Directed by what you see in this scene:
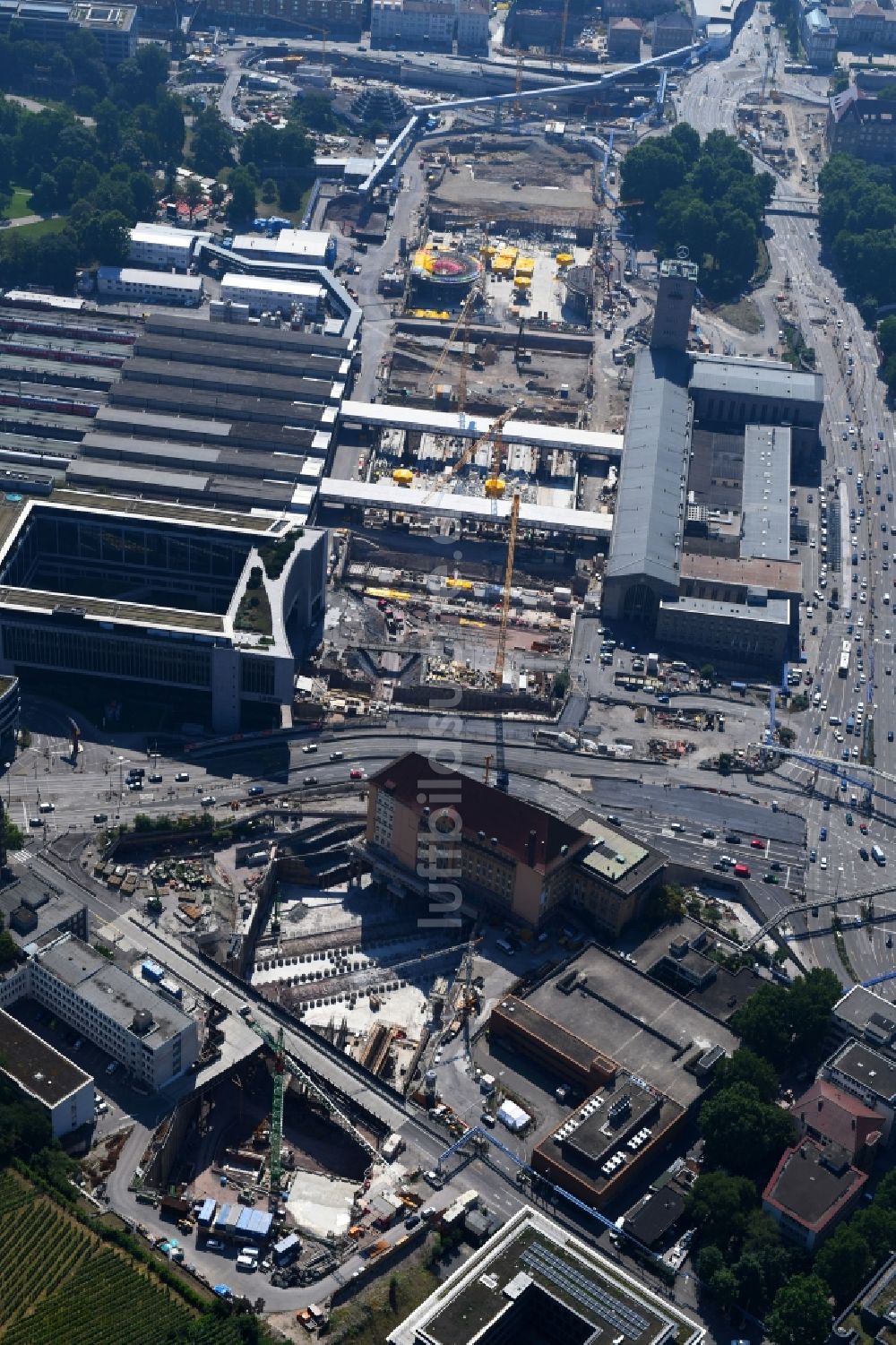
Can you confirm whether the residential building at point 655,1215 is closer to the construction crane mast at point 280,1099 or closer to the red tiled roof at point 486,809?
the construction crane mast at point 280,1099

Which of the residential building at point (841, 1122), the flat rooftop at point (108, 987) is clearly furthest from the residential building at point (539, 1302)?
the flat rooftop at point (108, 987)

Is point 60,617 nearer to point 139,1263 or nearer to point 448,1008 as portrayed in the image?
point 448,1008

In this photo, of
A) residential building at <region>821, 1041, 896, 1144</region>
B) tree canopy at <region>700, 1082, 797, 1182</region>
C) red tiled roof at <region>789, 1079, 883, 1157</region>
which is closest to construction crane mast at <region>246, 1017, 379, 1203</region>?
tree canopy at <region>700, 1082, 797, 1182</region>

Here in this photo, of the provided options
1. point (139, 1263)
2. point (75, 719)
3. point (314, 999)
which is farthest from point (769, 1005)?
point (75, 719)

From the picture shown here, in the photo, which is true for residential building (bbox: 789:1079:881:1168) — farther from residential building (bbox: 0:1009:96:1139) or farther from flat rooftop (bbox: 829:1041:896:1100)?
residential building (bbox: 0:1009:96:1139)

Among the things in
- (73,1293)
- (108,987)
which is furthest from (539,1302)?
(108,987)

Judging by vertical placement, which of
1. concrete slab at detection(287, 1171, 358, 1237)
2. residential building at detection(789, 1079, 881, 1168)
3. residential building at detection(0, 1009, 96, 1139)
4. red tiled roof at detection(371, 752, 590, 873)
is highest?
red tiled roof at detection(371, 752, 590, 873)

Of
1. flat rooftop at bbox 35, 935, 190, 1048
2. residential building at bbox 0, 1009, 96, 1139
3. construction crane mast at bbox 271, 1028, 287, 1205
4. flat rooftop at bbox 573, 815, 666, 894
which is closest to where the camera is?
residential building at bbox 0, 1009, 96, 1139
